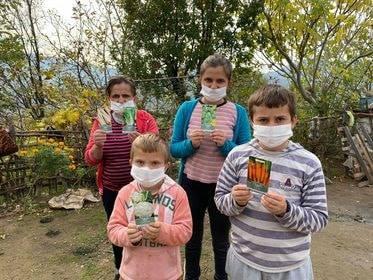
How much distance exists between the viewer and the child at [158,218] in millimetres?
2232

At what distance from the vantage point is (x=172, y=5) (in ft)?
29.3

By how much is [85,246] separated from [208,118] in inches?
115

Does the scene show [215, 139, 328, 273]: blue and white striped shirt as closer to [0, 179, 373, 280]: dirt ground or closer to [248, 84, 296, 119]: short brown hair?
[248, 84, 296, 119]: short brown hair

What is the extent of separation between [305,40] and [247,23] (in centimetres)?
152

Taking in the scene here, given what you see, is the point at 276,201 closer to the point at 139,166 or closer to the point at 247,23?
the point at 139,166

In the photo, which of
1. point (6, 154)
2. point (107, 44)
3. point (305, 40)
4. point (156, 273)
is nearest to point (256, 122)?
point (156, 273)

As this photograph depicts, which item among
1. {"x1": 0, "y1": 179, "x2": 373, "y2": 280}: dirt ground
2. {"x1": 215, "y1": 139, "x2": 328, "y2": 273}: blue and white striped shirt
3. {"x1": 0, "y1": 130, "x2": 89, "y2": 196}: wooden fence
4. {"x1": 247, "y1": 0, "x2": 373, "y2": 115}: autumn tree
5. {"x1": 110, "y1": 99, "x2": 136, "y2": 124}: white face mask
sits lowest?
{"x1": 0, "y1": 179, "x2": 373, "y2": 280}: dirt ground

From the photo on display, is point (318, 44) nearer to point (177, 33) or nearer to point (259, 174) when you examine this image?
point (177, 33)

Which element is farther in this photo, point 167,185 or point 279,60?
point 279,60

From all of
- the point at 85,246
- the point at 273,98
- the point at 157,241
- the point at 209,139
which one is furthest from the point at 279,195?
the point at 85,246

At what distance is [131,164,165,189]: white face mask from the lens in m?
2.22

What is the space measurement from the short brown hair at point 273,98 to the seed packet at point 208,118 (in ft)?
2.07

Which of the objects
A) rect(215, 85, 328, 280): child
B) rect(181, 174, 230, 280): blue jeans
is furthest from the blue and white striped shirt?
rect(181, 174, 230, 280): blue jeans

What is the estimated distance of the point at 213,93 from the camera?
2.81 metres
